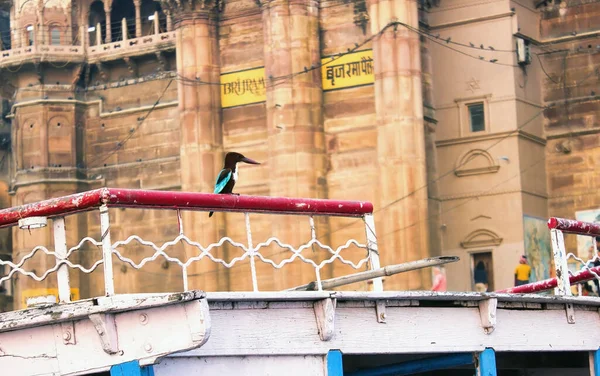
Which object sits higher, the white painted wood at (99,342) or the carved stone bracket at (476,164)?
the carved stone bracket at (476,164)

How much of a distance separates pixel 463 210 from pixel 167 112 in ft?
27.5

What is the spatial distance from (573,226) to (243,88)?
23.6 metres

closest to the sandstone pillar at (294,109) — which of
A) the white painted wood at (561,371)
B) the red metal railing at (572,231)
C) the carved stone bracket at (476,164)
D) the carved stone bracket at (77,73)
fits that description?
the carved stone bracket at (476,164)

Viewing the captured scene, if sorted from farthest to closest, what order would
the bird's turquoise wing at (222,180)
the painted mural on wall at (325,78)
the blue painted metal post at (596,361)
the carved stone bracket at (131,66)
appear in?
the carved stone bracket at (131,66) < the painted mural on wall at (325,78) < the blue painted metal post at (596,361) < the bird's turquoise wing at (222,180)

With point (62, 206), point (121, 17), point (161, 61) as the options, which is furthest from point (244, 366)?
point (121, 17)

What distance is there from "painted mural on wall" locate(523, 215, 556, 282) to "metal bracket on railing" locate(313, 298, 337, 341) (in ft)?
75.7

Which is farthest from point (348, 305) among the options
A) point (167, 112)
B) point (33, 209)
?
point (167, 112)

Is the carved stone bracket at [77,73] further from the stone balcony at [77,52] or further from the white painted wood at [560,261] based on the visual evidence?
the white painted wood at [560,261]

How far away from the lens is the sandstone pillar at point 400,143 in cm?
3167

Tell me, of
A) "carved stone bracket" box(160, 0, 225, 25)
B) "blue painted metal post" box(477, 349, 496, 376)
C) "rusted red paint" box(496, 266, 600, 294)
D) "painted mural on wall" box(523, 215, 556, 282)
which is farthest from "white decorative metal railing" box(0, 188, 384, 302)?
"carved stone bracket" box(160, 0, 225, 25)

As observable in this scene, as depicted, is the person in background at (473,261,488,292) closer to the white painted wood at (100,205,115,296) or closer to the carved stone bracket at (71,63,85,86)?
the carved stone bracket at (71,63,85,86)

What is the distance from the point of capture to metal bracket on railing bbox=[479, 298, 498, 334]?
10.6 meters

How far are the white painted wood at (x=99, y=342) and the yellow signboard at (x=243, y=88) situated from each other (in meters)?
25.3

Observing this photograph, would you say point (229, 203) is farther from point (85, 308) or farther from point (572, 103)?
point (572, 103)
